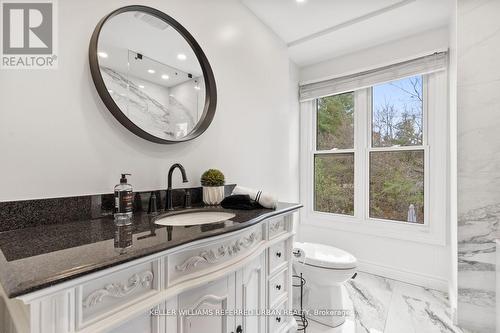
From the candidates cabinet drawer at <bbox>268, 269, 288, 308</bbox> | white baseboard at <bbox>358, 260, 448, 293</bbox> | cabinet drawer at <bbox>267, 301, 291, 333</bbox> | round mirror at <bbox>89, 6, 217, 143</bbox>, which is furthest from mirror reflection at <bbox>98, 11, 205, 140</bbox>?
white baseboard at <bbox>358, 260, 448, 293</bbox>

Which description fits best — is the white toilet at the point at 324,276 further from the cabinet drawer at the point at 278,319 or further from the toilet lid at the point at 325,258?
the cabinet drawer at the point at 278,319

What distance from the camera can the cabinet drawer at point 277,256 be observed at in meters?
1.33

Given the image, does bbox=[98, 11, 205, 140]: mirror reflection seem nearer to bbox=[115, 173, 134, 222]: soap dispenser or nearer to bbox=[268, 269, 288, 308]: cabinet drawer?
bbox=[115, 173, 134, 222]: soap dispenser

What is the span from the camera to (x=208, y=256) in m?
0.90

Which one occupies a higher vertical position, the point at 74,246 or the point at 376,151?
the point at 376,151

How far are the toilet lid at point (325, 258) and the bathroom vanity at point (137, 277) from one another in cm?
68

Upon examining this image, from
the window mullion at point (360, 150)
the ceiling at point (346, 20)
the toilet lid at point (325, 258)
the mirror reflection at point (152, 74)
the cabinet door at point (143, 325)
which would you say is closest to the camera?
the cabinet door at point (143, 325)

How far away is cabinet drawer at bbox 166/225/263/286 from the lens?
0.81m

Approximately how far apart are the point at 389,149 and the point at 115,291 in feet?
8.84

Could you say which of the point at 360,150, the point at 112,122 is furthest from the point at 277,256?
the point at 360,150

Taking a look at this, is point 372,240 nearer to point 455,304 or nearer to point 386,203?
point 386,203

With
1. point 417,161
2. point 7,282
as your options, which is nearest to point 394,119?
point 417,161

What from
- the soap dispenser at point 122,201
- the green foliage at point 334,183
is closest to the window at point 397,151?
the green foliage at point 334,183

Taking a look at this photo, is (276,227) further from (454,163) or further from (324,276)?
(454,163)
